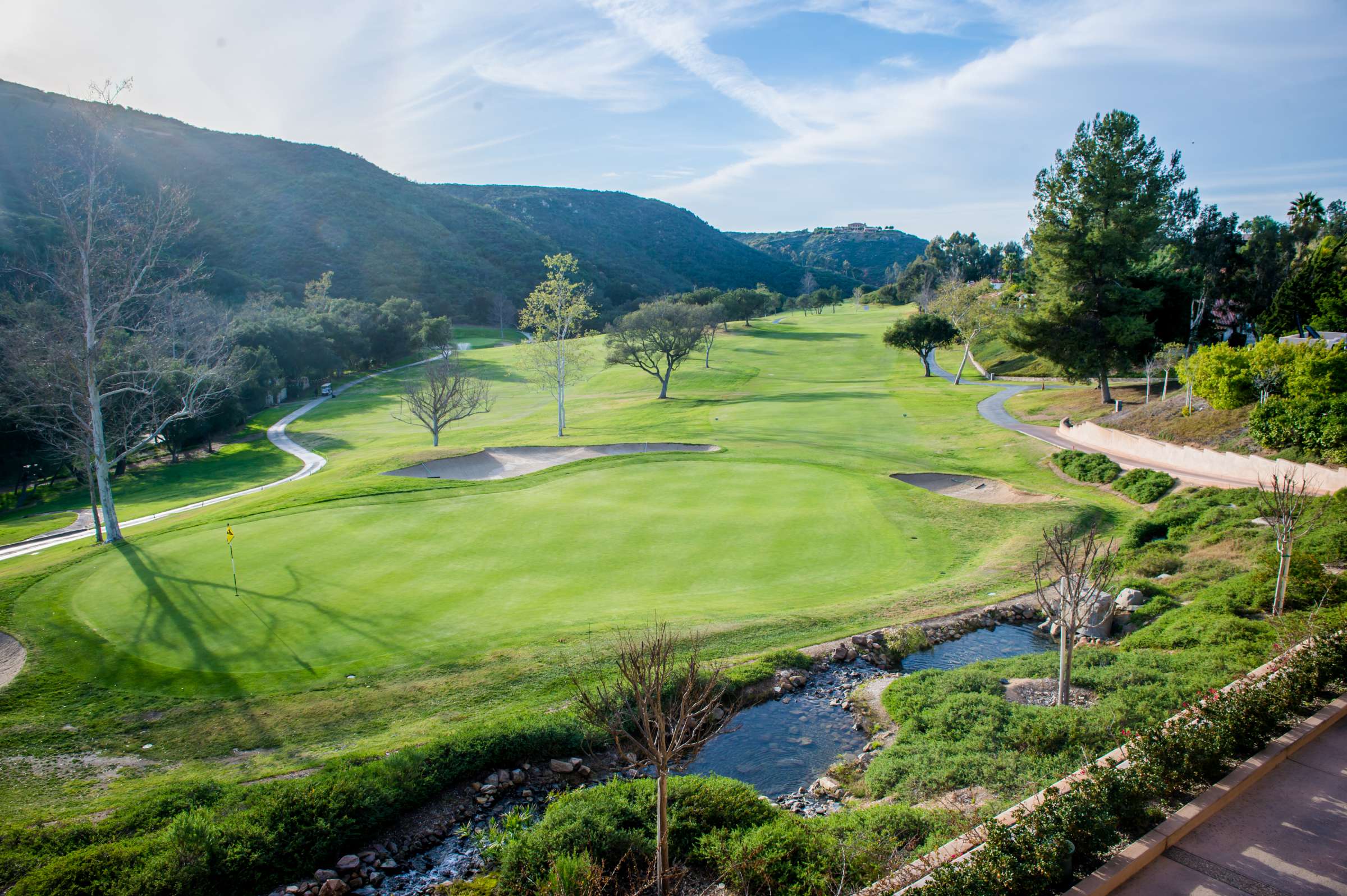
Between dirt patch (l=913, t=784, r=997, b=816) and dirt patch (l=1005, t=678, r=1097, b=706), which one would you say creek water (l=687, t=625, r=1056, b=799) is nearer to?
dirt patch (l=1005, t=678, r=1097, b=706)

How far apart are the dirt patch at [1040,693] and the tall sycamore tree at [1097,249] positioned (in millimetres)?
34782

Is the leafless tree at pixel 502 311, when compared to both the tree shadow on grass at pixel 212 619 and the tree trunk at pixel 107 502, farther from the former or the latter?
the tree shadow on grass at pixel 212 619

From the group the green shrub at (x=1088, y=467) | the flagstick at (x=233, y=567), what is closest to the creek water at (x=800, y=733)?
the flagstick at (x=233, y=567)

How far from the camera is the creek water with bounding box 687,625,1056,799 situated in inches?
444

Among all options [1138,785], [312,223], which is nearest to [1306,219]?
[1138,785]

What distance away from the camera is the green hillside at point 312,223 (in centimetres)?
9788

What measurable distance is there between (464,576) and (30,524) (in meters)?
27.3

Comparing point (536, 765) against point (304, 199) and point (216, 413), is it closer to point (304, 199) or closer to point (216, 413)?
point (216, 413)

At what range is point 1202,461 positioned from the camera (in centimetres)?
2638

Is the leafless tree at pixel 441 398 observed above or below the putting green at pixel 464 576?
above

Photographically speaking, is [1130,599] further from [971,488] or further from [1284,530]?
[971,488]

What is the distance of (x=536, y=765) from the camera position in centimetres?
1107

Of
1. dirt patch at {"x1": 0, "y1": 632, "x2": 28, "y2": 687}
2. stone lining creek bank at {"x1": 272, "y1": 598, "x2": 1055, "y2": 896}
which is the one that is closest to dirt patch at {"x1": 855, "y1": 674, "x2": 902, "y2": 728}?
stone lining creek bank at {"x1": 272, "y1": 598, "x2": 1055, "y2": 896}

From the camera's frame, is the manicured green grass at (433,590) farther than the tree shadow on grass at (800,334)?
No
